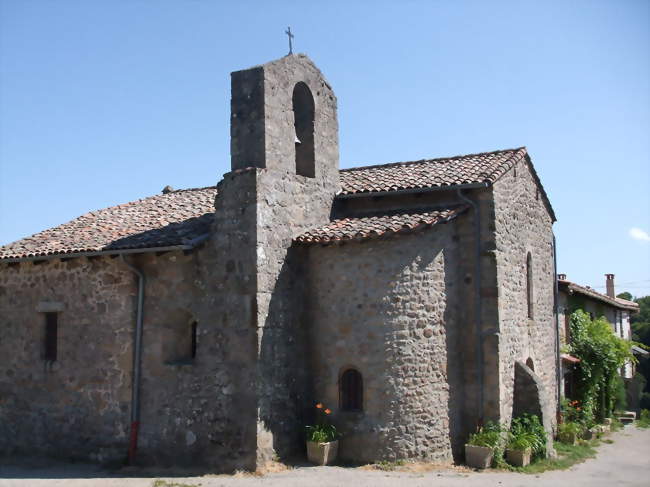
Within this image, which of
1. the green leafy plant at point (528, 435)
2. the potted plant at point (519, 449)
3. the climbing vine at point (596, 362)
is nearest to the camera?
the potted plant at point (519, 449)

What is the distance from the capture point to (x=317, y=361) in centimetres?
1259

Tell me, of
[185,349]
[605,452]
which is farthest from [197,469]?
[605,452]

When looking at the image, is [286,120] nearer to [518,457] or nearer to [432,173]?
[432,173]

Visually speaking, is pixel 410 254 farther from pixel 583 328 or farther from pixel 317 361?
pixel 583 328

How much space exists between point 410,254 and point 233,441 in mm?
4779

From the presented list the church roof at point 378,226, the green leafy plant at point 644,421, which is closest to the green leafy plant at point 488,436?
the church roof at point 378,226

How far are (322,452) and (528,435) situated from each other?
13.8 feet

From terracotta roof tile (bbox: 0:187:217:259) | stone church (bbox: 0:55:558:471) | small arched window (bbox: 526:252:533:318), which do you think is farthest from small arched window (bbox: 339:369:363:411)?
small arched window (bbox: 526:252:533:318)

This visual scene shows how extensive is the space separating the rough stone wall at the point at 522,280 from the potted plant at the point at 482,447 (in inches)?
19.5

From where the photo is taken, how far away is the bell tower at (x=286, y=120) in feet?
40.7

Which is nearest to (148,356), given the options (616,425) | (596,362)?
(596,362)

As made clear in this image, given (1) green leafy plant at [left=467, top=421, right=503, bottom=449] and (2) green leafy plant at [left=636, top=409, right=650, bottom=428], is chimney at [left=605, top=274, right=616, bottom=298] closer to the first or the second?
(2) green leafy plant at [left=636, top=409, right=650, bottom=428]

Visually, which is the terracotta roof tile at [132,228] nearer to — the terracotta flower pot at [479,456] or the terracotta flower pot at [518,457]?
the terracotta flower pot at [479,456]

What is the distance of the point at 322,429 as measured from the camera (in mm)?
12039
